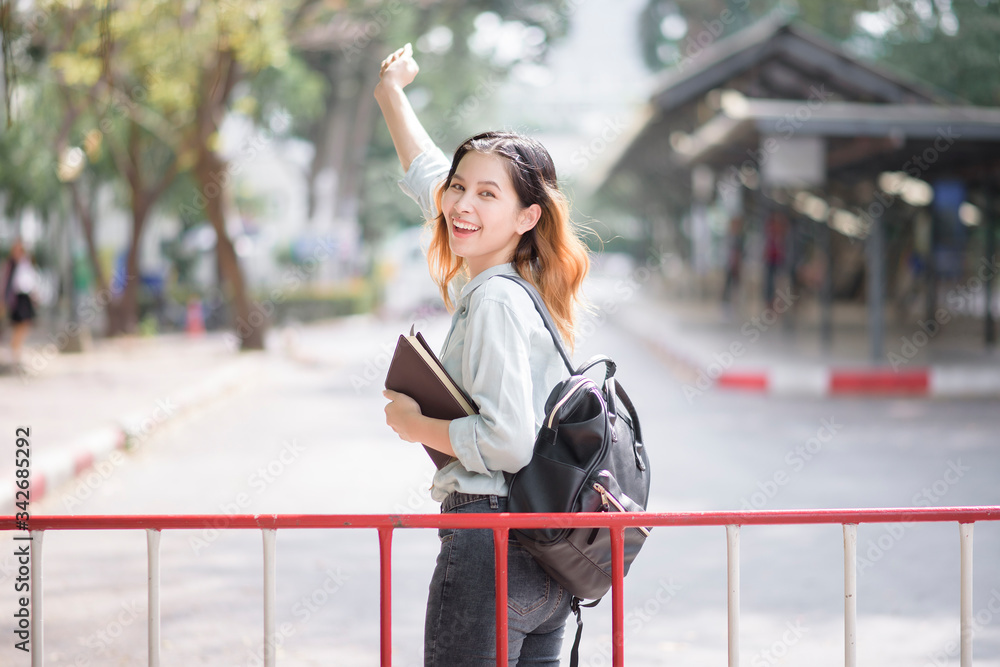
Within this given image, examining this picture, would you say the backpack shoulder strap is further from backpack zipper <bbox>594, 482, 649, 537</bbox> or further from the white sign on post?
the white sign on post

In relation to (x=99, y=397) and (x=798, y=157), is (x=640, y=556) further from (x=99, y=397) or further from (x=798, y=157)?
(x=798, y=157)

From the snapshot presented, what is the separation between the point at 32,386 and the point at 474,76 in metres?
18.0

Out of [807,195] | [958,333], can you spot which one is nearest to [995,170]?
[958,333]

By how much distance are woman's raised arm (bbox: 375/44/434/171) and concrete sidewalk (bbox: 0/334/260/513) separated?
4643mm

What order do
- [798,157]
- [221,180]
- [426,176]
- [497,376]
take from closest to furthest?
[497,376], [426,176], [798,157], [221,180]

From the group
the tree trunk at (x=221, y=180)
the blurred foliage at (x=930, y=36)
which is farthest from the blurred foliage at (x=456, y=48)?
the blurred foliage at (x=930, y=36)

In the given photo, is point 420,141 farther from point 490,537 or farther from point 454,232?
point 490,537

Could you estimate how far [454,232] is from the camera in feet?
7.41

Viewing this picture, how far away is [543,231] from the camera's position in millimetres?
2320

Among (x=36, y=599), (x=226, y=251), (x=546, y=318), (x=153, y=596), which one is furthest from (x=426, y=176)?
(x=226, y=251)

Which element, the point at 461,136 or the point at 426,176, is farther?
the point at 461,136

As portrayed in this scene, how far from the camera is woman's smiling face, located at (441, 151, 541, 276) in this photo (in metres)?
2.24

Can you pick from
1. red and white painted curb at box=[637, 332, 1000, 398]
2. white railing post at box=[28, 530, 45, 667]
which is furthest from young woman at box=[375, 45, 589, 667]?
red and white painted curb at box=[637, 332, 1000, 398]

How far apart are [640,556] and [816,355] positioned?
952 cm
